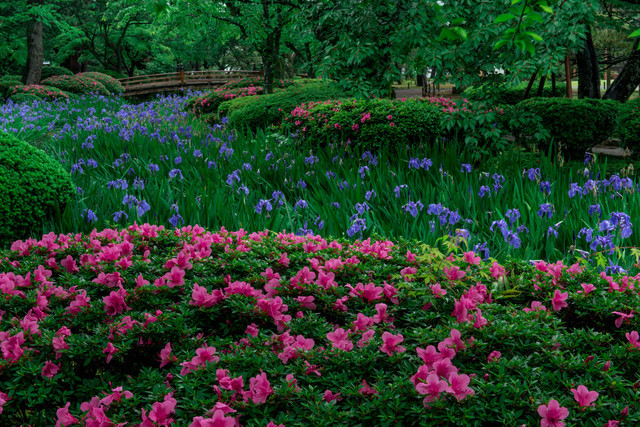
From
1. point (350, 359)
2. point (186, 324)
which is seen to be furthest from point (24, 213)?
point (350, 359)

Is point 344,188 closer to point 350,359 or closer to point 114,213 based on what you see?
point 114,213

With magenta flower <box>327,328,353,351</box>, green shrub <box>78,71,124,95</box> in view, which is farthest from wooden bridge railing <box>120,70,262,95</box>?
magenta flower <box>327,328,353,351</box>

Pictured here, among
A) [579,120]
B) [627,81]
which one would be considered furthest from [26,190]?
[627,81]

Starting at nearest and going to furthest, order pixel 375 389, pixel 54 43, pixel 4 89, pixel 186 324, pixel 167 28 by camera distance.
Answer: pixel 375 389 < pixel 186 324 < pixel 4 89 < pixel 167 28 < pixel 54 43

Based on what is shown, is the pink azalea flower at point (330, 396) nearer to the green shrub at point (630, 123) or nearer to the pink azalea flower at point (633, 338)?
the pink azalea flower at point (633, 338)

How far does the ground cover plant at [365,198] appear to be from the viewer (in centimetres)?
340

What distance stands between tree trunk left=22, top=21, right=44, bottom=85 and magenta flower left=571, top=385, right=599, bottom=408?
73.3ft

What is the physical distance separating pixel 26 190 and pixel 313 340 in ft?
11.3

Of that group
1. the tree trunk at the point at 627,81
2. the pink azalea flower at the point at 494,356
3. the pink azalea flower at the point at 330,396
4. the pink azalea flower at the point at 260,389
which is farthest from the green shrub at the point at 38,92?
the pink azalea flower at the point at 494,356

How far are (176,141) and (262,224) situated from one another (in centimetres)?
378

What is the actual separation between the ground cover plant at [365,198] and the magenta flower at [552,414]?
44.4 inches

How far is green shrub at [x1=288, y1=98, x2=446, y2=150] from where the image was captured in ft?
22.9

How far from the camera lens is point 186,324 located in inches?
82.9

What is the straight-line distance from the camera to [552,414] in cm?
149
